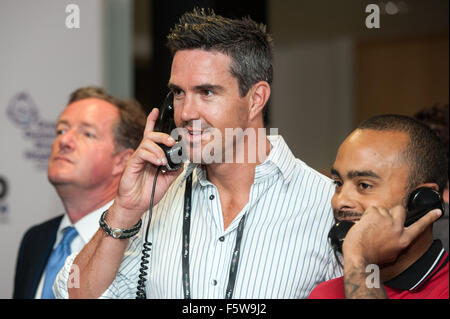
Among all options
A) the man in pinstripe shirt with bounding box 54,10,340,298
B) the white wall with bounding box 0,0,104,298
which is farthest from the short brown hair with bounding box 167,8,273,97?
the white wall with bounding box 0,0,104,298

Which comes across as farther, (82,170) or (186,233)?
(82,170)

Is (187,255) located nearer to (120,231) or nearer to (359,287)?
(120,231)

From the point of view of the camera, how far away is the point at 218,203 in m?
1.46

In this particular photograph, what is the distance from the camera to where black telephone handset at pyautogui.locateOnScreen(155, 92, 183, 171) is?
137 cm

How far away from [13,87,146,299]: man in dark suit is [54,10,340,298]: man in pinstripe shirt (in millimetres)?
382

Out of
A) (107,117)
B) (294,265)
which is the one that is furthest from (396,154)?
(107,117)

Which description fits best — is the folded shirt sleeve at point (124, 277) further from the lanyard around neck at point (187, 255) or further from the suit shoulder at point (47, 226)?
the suit shoulder at point (47, 226)

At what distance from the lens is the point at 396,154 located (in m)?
1.21

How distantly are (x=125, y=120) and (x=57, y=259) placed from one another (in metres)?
0.54

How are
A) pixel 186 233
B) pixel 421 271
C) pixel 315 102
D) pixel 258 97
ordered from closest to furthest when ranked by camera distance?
pixel 421 271
pixel 258 97
pixel 186 233
pixel 315 102

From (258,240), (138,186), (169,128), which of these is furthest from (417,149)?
(138,186)

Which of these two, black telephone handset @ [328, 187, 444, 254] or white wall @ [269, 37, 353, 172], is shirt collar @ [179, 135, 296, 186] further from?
black telephone handset @ [328, 187, 444, 254]
